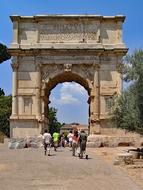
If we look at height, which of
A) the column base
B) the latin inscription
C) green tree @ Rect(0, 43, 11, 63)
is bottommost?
the column base

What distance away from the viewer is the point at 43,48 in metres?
37.5

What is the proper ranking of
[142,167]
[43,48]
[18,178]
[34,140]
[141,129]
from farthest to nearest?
[43,48] → [34,140] → [141,129] → [142,167] → [18,178]

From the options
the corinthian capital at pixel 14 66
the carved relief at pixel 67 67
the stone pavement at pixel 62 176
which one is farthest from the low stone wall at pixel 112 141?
the stone pavement at pixel 62 176

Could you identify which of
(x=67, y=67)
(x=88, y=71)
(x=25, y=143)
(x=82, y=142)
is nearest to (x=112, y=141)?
(x=25, y=143)

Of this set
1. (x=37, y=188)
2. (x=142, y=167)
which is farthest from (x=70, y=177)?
(x=142, y=167)

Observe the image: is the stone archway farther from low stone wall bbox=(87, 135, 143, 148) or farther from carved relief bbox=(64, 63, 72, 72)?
low stone wall bbox=(87, 135, 143, 148)

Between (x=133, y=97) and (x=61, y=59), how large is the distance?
15960 mm

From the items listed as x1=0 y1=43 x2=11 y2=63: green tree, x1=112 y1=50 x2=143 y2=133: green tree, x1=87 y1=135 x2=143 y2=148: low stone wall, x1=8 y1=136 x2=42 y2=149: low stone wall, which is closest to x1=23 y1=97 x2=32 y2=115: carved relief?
x1=8 y1=136 x2=42 y2=149: low stone wall

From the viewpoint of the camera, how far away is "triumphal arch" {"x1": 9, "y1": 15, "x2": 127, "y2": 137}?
37594 millimetres

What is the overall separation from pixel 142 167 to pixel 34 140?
16.6m

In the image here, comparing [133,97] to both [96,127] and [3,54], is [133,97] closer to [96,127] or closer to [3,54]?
[96,127]

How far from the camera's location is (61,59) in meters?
37.9

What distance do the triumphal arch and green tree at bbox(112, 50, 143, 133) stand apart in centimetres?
1335

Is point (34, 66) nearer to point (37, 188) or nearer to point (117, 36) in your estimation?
point (117, 36)
